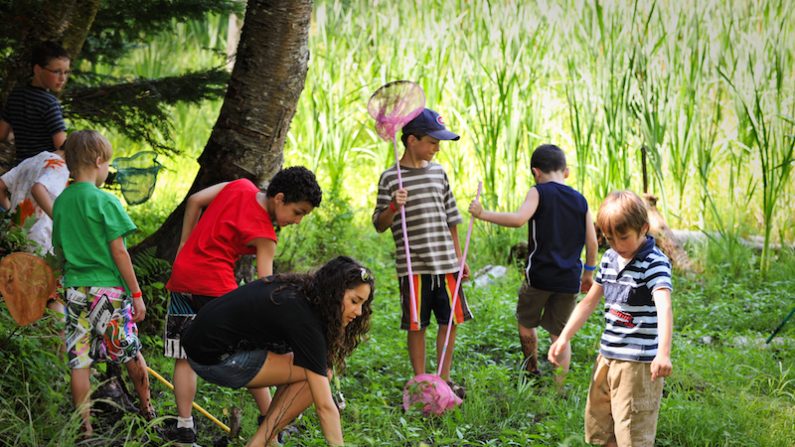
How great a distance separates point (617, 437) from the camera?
320cm

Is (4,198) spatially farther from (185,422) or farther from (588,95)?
(588,95)

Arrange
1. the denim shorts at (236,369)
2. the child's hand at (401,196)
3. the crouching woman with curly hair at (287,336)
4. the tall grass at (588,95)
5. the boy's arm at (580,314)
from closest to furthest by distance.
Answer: the crouching woman with curly hair at (287,336) < the denim shorts at (236,369) < the boy's arm at (580,314) < the child's hand at (401,196) < the tall grass at (588,95)

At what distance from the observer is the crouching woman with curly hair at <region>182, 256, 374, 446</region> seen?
305 centimetres

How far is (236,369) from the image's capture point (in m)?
3.23

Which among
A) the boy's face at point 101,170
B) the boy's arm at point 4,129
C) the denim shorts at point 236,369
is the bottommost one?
the denim shorts at point 236,369

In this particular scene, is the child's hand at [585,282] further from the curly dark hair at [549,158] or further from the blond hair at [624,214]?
the blond hair at [624,214]

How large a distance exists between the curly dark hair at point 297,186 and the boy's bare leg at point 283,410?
2.33ft

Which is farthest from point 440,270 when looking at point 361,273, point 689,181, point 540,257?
point 689,181

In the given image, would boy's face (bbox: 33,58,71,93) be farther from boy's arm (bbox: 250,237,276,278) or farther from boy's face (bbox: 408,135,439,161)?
boy's face (bbox: 408,135,439,161)

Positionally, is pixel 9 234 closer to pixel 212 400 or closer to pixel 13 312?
pixel 13 312

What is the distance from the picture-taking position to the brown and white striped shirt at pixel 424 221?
4.24 m

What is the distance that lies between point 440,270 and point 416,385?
0.58m

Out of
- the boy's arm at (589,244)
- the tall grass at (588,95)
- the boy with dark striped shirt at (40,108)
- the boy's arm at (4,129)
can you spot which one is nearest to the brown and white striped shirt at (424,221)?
the boy's arm at (589,244)

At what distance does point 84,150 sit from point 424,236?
1607 millimetres
